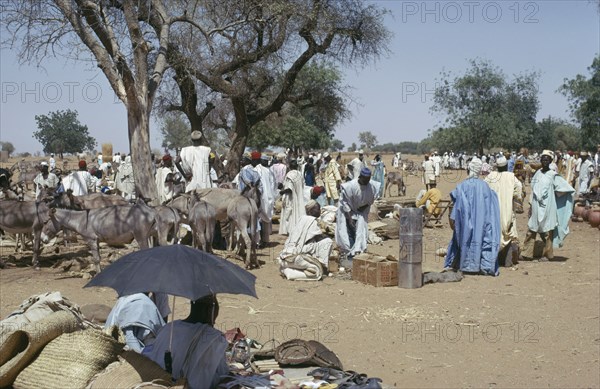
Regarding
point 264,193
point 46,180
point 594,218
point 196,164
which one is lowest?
point 594,218

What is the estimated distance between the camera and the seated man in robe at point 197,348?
4.68m

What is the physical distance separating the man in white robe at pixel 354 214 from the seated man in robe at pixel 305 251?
733 mm

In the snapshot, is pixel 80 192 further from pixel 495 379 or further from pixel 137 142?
pixel 495 379

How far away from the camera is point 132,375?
4836 mm

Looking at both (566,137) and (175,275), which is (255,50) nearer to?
(175,275)

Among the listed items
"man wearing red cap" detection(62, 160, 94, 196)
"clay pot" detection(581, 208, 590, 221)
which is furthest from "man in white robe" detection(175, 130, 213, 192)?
"clay pot" detection(581, 208, 590, 221)

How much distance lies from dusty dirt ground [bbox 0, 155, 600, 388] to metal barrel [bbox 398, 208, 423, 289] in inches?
8.8

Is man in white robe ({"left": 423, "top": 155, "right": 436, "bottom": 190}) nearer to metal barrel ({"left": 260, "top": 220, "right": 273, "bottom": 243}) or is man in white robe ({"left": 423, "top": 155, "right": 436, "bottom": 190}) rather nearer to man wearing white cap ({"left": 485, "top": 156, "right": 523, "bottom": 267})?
metal barrel ({"left": 260, "top": 220, "right": 273, "bottom": 243})

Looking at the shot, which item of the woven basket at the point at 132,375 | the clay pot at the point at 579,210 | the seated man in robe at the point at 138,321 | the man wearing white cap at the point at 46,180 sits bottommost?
the clay pot at the point at 579,210

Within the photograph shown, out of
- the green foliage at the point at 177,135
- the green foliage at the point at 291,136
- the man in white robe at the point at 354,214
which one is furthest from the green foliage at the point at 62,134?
the man in white robe at the point at 354,214

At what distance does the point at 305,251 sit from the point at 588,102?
26787 mm

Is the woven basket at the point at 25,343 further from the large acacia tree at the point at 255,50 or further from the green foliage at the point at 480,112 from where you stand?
the green foliage at the point at 480,112

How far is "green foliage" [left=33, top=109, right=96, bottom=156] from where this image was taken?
6425cm

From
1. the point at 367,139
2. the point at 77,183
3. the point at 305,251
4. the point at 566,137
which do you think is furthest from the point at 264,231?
the point at 367,139
